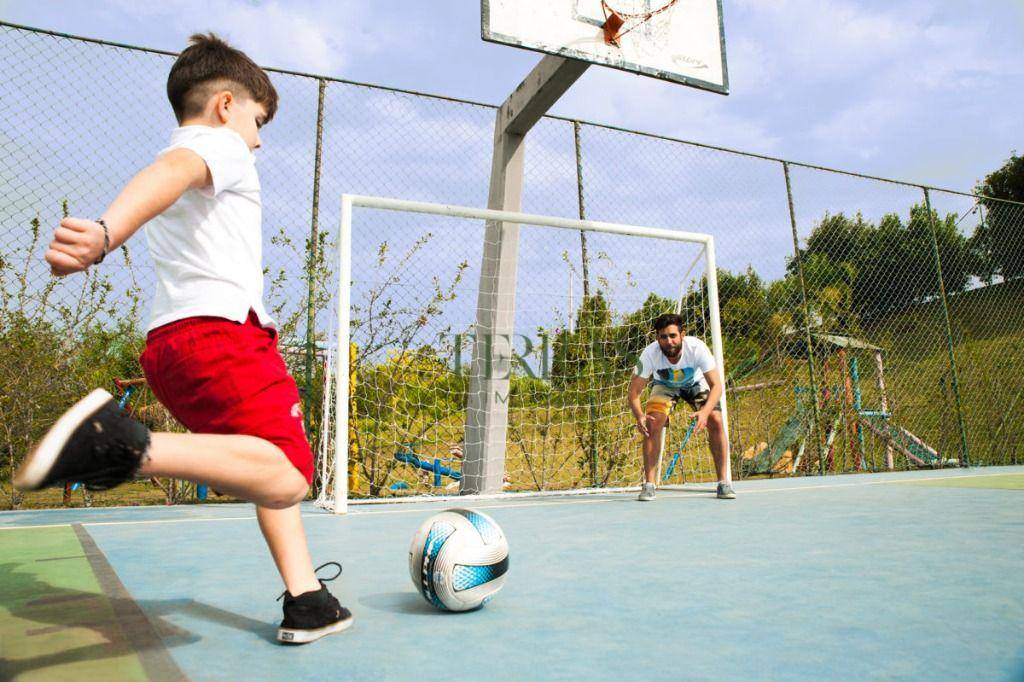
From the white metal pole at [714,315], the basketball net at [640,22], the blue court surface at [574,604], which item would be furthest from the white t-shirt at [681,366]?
the basketball net at [640,22]

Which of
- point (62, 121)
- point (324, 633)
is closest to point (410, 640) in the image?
point (324, 633)

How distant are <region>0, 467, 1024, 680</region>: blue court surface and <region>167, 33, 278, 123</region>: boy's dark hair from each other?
1.22 m

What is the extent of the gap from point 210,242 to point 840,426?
7882 millimetres

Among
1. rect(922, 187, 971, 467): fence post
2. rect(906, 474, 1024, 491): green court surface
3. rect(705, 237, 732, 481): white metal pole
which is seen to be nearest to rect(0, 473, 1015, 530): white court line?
rect(906, 474, 1024, 491): green court surface

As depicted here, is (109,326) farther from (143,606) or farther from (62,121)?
(143,606)

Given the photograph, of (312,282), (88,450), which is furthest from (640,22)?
(88,450)

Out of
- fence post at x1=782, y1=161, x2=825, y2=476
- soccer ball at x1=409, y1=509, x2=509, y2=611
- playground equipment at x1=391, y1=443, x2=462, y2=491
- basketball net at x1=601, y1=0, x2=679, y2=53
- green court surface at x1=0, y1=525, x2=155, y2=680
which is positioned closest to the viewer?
green court surface at x1=0, y1=525, x2=155, y2=680

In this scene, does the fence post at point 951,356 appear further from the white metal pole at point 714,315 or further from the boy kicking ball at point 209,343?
the boy kicking ball at point 209,343

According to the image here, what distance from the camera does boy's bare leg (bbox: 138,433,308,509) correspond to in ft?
3.95

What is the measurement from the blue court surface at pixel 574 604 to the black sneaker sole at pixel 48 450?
473 mm

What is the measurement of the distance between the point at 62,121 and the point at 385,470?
3.35 meters

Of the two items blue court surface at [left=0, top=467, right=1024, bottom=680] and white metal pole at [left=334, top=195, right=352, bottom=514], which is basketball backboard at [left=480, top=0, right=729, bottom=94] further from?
blue court surface at [left=0, top=467, right=1024, bottom=680]

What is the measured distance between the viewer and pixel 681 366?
4969 millimetres

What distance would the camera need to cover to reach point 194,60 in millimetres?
1633
